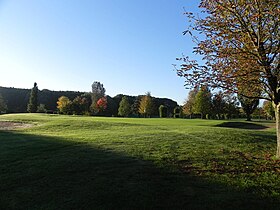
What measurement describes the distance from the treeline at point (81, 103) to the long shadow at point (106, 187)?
63.0m

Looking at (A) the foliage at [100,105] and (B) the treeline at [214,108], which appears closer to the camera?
(B) the treeline at [214,108]

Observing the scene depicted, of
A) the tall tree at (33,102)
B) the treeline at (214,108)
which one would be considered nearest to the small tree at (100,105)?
the tall tree at (33,102)

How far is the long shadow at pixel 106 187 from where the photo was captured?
568 centimetres

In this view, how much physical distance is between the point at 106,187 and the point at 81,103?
6777 centimetres

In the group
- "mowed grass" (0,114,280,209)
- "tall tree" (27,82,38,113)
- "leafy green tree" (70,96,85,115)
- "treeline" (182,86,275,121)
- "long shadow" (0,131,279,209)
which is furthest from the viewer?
"tall tree" (27,82,38,113)

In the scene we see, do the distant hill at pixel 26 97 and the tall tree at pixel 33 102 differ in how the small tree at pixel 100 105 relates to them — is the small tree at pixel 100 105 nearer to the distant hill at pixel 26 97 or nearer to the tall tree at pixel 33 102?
the tall tree at pixel 33 102

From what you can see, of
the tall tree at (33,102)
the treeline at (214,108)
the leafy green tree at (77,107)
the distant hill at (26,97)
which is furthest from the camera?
the distant hill at (26,97)

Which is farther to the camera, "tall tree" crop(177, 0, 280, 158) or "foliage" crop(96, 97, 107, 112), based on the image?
"foliage" crop(96, 97, 107, 112)

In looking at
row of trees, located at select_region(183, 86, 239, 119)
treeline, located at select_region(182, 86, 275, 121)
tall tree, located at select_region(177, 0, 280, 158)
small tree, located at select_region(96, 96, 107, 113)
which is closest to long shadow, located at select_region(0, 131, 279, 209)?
tall tree, located at select_region(177, 0, 280, 158)

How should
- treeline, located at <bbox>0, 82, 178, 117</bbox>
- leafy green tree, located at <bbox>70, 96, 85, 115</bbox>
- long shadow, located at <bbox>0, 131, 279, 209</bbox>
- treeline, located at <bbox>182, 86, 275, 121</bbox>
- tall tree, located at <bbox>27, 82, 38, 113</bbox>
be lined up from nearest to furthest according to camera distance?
long shadow, located at <bbox>0, 131, 279, 209</bbox>, treeline, located at <bbox>182, 86, 275, 121</bbox>, leafy green tree, located at <bbox>70, 96, 85, 115</bbox>, treeline, located at <bbox>0, 82, 178, 117</bbox>, tall tree, located at <bbox>27, 82, 38, 113</bbox>

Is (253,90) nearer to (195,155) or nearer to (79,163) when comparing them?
(195,155)

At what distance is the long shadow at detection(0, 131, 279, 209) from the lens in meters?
5.68

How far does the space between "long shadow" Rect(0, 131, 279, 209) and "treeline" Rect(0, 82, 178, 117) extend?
207 feet

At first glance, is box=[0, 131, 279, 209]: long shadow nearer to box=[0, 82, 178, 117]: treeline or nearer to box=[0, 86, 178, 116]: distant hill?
box=[0, 82, 178, 117]: treeline
